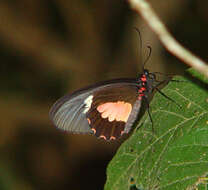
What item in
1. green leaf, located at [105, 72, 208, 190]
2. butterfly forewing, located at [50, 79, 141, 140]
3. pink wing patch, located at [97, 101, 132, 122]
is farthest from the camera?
pink wing patch, located at [97, 101, 132, 122]

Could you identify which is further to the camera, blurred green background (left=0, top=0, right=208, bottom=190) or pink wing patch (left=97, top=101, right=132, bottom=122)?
blurred green background (left=0, top=0, right=208, bottom=190)

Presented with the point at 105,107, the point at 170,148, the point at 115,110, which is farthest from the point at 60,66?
the point at 170,148

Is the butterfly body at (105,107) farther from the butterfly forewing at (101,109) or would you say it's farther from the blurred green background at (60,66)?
the blurred green background at (60,66)

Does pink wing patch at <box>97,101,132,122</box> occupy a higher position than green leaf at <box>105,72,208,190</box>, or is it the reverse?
pink wing patch at <box>97,101,132,122</box>

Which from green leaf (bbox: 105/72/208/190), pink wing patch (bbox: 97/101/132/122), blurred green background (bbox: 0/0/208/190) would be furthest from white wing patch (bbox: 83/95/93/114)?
blurred green background (bbox: 0/0/208/190)

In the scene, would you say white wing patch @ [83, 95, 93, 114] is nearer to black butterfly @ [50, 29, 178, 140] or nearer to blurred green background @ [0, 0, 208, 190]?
black butterfly @ [50, 29, 178, 140]

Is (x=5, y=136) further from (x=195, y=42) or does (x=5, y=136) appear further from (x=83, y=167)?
(x=195, y=42)

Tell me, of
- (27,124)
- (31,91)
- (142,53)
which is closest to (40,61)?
(31,91)
